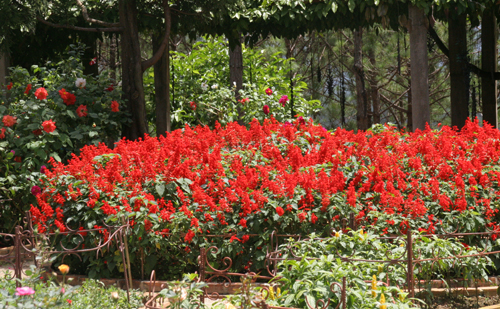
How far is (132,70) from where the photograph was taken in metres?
5.91

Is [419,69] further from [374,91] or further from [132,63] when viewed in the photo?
[374,91]

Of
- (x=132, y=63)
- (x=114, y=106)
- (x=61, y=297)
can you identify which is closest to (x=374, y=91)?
(x=132, y=63)

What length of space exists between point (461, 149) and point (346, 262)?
85.6 inches

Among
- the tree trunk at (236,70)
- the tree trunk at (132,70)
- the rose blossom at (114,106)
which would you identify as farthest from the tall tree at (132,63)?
the tree trunk at (236,70)

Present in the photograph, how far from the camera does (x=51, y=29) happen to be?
7.54 metres

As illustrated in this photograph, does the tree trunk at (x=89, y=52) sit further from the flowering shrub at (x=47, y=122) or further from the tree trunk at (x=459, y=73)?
the tree trunk at (x=459, y=73)

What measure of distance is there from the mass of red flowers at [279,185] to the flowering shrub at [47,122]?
105 centimetres

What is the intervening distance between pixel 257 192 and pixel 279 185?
0.59 feet

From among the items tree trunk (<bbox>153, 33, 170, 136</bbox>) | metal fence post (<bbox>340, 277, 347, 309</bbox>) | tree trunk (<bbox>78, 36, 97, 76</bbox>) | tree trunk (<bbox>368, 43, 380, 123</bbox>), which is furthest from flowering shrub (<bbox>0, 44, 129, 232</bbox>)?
tree trunk (<bbox>368, 43, 380, 123</bbox>)

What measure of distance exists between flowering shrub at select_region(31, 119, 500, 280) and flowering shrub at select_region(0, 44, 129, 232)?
3.37 ft

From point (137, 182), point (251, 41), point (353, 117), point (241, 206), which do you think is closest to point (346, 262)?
point (241, 206)

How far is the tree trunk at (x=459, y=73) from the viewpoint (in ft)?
24.2

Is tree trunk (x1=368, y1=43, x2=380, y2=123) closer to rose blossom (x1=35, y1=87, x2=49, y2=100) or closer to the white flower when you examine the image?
the white flower

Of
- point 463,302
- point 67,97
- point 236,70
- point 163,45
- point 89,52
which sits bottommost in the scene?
point 463,302
